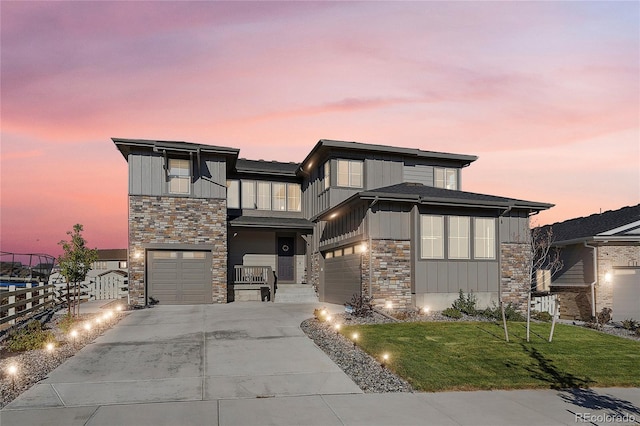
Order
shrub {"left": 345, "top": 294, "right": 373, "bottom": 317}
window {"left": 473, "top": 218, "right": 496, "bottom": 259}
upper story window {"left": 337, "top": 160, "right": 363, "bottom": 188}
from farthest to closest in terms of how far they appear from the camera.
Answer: upper story window {"left": 337, "top": 160, "right": 363, "bottom": 188} < window {"left": 473, "top": 218, "right": 496, "bottom": 259} < shrub {"left": 345, "top": 294, "right": 373, "bottom": 317}

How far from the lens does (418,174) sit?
24109mm

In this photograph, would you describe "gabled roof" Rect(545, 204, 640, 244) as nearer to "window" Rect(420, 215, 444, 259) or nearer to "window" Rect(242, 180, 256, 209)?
"window" Rect(420, 215, 444, 259)

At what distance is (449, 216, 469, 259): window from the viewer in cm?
1873

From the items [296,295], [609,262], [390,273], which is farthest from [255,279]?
[609,262]

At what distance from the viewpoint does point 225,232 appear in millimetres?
21703

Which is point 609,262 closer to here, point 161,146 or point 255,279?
point 255,279

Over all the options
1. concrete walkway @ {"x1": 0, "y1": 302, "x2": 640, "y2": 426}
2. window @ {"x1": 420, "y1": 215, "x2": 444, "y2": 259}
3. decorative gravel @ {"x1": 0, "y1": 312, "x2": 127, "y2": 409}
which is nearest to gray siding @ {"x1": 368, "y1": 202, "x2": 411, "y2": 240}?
window @ {"x1": 420, "y1": 215, "x2": 444, "y2": 259}

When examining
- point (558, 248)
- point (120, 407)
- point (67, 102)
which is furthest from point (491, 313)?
point (67, 102)

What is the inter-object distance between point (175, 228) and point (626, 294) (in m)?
19.7

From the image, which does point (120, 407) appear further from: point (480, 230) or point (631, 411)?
point (480, 230)

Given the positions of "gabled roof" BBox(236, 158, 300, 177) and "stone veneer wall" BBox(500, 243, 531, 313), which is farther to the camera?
"gabled roof" BBox(236, 158, 300, 177)

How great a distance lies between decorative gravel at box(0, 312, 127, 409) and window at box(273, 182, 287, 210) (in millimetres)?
13799

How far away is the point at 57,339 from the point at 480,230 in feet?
50.8

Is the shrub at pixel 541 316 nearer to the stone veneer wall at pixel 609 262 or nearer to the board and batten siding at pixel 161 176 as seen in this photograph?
the stone veneer wall at pixel 609 262
